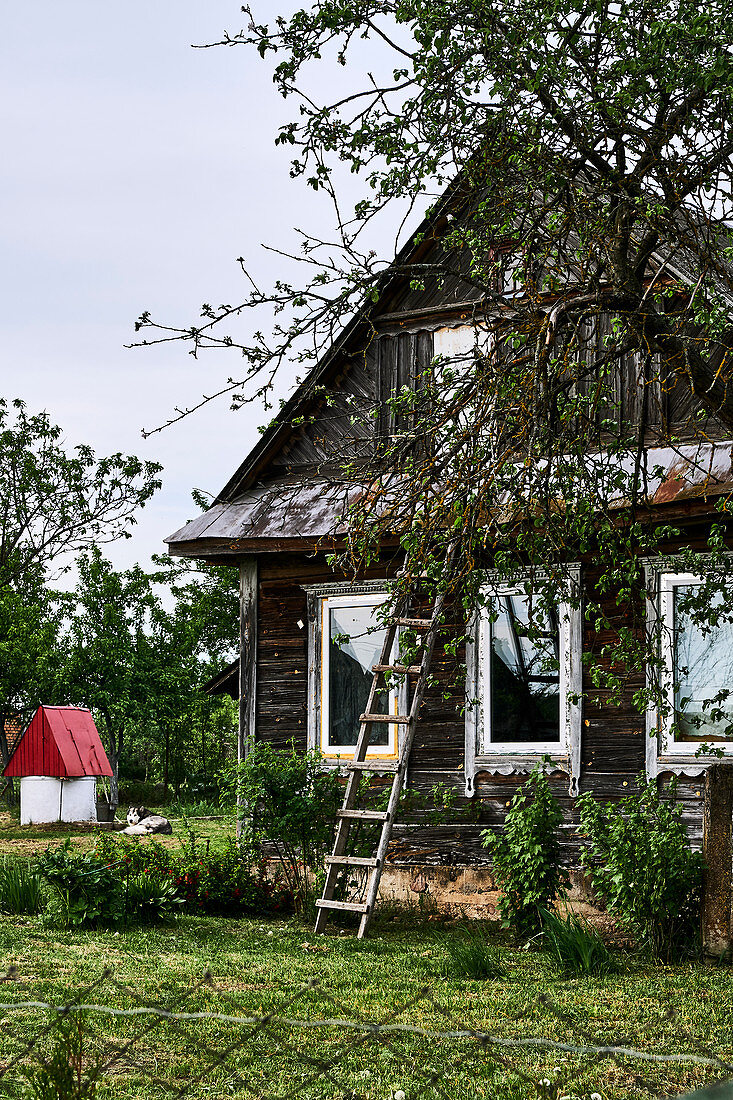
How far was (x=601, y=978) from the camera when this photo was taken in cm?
770

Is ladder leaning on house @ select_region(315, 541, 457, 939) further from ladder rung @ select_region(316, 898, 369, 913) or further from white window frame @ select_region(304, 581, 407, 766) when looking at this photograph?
white window frame @ select_region(304, 581, 407, 766)

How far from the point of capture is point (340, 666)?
38.5 feet

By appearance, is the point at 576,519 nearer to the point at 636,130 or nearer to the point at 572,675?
the point at 636,130

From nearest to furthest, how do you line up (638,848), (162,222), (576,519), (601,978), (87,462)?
(576,519)
(601,978)
(638,848)
(162,222)
(87,462)

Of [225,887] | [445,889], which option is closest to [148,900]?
[225,887]

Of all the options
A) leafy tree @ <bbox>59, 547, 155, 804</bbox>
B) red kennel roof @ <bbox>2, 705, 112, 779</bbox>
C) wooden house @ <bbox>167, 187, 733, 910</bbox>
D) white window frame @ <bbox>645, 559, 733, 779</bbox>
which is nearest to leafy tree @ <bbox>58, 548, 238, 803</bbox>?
leafy tree @ <bbox>59, 547, 155, 804</bbox>

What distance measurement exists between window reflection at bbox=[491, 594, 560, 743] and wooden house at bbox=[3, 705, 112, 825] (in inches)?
518

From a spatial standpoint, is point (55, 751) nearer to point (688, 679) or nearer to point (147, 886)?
point (147, 886)

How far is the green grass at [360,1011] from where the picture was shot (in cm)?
532

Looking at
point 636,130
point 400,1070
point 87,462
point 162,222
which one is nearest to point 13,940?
point 400,1070

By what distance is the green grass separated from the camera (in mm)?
5320

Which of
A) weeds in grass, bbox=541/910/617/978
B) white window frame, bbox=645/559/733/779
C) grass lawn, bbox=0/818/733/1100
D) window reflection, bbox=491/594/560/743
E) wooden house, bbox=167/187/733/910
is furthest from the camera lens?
window reflection, bbox=491/594/560/743

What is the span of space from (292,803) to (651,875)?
3.44m

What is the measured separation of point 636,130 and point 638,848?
504 centimetres
